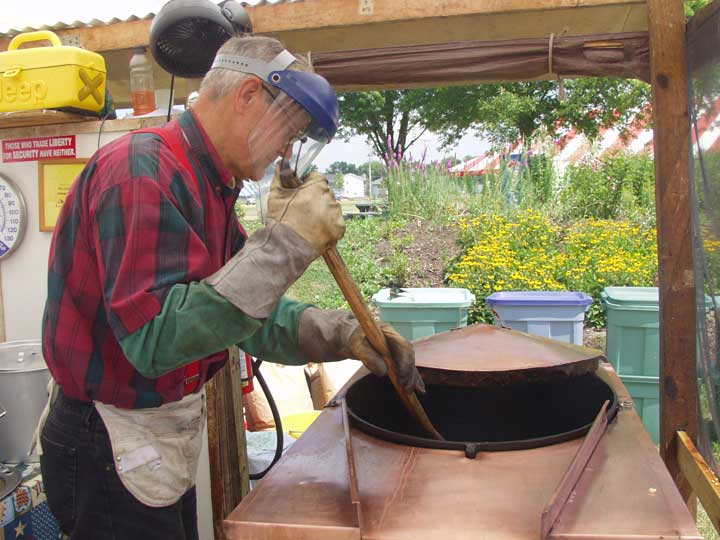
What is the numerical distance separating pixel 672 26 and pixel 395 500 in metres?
2.13

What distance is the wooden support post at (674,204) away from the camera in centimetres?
241

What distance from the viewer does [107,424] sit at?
1589 mm

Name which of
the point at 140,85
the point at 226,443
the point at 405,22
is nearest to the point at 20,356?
the point at 226,443

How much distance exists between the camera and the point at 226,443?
2.65 metres

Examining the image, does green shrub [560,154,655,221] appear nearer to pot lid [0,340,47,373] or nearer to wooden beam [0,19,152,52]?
wooden beam [0,19,152,52]

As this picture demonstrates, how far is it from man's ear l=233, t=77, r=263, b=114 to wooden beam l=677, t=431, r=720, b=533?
1.78 m

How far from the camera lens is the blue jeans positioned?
5.28 ft

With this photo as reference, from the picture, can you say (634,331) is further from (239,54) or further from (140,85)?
(239,54)

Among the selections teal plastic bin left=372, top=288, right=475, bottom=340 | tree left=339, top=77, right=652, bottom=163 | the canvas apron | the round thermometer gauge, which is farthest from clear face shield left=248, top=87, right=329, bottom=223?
tree left=339, top=77, right=652, bottom=163

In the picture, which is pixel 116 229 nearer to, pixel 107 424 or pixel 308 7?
pixel 107 424

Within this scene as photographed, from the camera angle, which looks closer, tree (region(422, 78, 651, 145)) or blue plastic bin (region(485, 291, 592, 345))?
blue plastic bin (region(485, 291, 592, 345))

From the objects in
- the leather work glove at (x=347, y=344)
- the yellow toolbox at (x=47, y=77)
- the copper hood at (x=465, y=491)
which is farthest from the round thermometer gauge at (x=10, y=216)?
the copper hood at (x=465, y=491)

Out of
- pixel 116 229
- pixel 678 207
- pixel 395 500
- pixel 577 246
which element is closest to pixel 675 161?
pixel 678 207

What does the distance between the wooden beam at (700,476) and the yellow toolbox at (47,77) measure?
266cm
